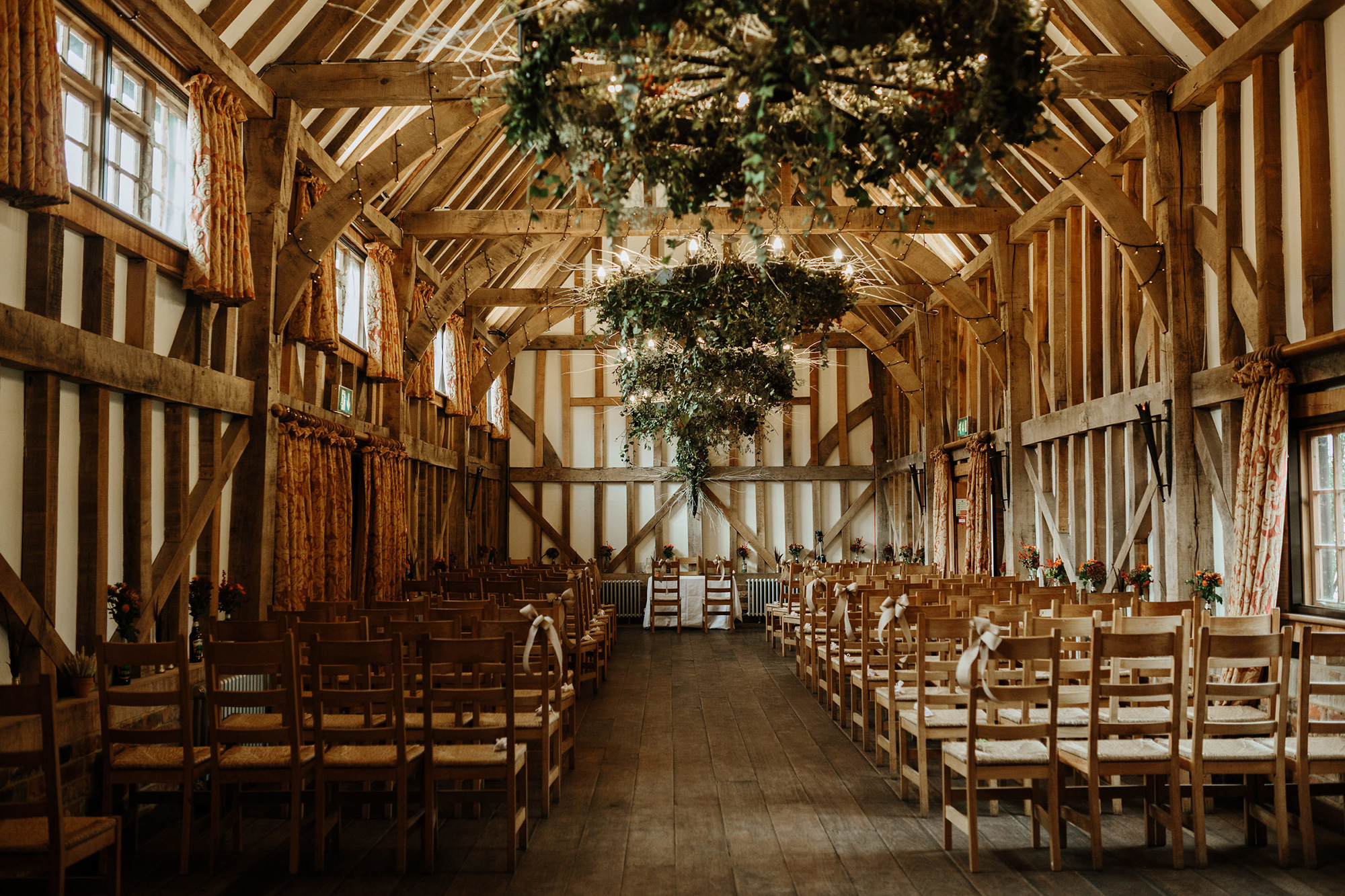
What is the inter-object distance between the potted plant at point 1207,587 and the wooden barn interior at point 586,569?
0.06 meters

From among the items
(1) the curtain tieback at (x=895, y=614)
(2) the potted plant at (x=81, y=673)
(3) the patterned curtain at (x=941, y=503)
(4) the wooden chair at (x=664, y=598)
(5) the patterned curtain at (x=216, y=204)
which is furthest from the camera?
(4) the wooden chair at (x=664, y=598)

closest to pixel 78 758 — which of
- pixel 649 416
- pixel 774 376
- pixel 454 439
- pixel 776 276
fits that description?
pixel 776 276

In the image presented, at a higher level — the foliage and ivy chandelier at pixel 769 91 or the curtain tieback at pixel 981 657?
the foliage and ivy chandelier at pixel 769 91

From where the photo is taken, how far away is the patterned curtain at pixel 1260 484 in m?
6.02

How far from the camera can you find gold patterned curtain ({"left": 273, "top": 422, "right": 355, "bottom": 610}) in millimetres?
7383

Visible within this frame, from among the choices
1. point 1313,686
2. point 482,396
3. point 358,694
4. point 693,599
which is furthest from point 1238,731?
point 482,396

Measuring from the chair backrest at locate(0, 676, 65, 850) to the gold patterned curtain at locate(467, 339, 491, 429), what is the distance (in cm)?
1046

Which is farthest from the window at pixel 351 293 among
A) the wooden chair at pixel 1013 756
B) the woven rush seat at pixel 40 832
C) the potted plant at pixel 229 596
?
the wooden chair at pixel 1013 756

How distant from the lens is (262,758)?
419 centimetres

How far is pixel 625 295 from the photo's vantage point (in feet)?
23.9

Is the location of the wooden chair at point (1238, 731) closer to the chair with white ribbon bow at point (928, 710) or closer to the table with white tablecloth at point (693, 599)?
the chair with white ribbon bow at point (928, 710)

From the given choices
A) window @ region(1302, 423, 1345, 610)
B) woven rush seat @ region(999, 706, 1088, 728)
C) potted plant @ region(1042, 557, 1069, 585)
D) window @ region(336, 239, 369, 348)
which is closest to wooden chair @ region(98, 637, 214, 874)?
woven rush seat @ region(999, 706, 1088, 728)

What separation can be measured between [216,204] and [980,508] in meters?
8.94

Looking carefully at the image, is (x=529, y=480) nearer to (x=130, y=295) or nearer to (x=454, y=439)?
(x=454, y=439)
